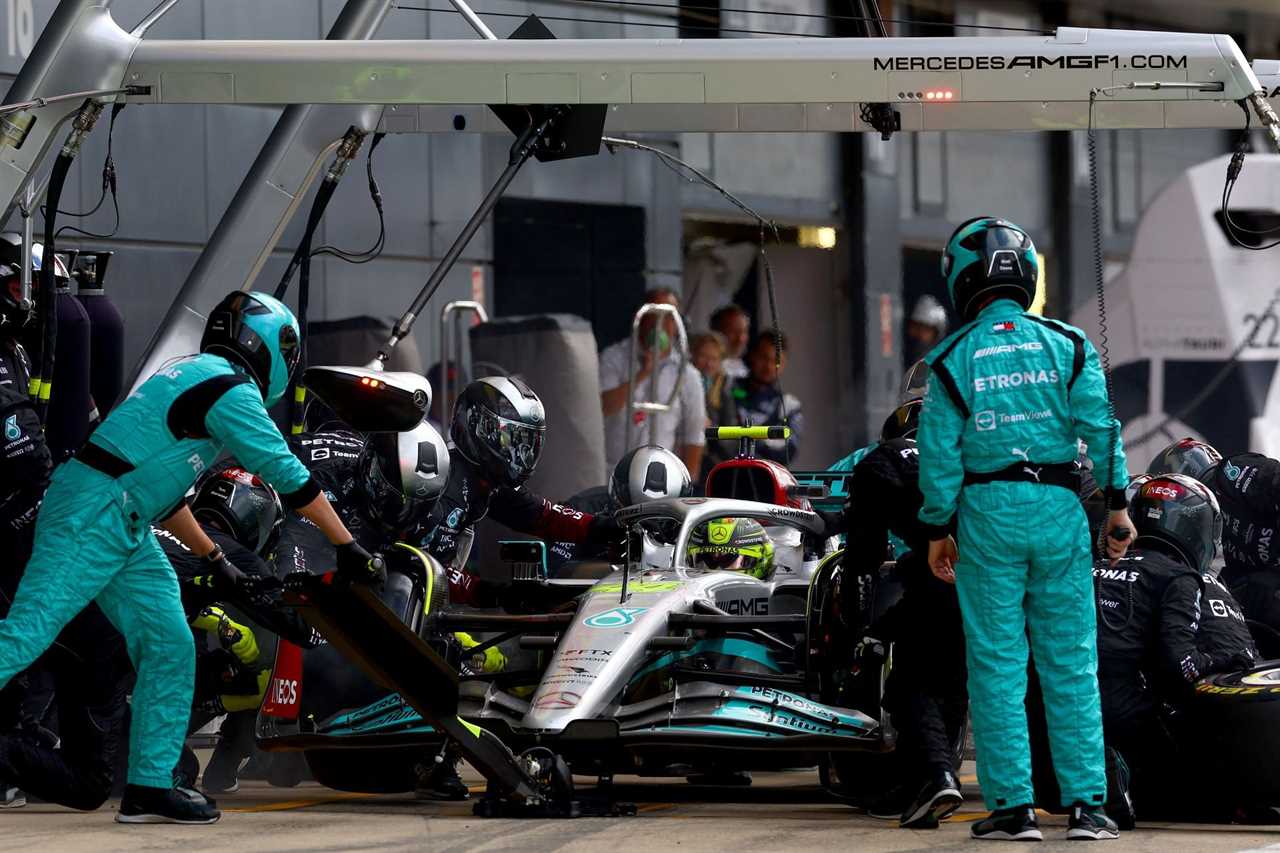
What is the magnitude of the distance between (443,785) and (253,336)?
2027 millimetres

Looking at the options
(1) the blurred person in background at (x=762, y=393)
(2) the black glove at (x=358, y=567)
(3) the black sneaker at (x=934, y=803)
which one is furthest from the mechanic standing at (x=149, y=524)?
(1) the blurred person in background at (x=762, y=393)

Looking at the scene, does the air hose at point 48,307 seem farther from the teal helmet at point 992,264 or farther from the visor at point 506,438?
the teal helmet at point 992,264

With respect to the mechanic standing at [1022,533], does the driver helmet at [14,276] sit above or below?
above

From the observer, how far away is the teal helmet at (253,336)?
27.7 feet

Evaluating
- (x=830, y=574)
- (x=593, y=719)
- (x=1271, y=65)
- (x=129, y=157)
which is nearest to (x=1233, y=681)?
(x=830, y=574)

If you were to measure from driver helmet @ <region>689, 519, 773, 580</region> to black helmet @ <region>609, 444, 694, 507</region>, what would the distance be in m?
1.23

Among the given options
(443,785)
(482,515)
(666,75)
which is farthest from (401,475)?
(666,75)

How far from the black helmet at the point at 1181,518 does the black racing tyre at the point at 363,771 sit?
3.09 metres

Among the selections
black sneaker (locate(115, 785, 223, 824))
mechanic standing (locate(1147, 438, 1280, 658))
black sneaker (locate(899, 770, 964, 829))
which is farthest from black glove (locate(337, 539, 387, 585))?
mechanic standing (locate(1147, 438, 1280, 658))

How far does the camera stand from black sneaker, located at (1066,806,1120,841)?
7.63 metres

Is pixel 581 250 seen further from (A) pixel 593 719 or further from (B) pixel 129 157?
(A) pixel 593 719

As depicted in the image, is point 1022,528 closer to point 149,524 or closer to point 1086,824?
point 1086,824

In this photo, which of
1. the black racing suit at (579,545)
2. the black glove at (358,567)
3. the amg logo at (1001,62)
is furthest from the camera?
the black racing suit at (579,545)

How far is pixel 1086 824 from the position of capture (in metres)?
7.64
